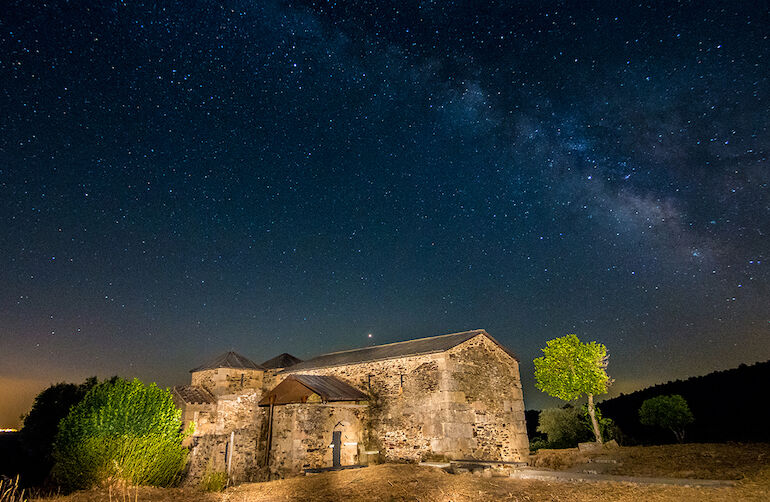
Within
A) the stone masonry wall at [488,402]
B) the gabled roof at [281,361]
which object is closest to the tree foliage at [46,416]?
the gabled roof at [281,361]

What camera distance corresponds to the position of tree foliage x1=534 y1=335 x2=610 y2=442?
72.2ft

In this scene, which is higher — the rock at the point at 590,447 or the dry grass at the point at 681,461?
the dry grass at the point at 681,461

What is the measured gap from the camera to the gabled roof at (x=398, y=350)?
1950 centimetres

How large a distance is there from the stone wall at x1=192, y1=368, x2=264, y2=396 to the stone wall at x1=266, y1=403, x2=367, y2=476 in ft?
25.6

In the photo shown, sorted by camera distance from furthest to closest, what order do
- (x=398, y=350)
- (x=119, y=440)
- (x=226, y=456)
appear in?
(x=398, y=350)
(x=226, y=456)
(x=119, y=440)

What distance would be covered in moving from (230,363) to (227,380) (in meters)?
1.03

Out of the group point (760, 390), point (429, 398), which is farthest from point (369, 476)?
point (760, 390)

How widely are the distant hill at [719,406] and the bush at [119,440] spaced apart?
31651mm

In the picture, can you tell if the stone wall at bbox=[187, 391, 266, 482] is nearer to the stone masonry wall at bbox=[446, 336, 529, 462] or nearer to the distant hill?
the stone masonry wall at bbox=[446, 336, 529, 462]

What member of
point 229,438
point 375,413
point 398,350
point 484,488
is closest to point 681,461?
point 484,488

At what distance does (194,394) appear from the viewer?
2147 centimetres

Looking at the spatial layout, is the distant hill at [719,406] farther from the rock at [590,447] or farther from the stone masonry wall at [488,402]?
the stone masonry wall at [488,402]

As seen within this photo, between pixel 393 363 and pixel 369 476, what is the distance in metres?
8.23

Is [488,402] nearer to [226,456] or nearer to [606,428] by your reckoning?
[606,428]
